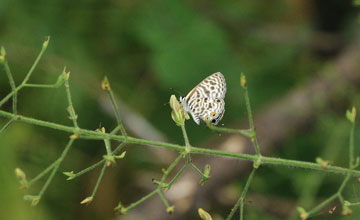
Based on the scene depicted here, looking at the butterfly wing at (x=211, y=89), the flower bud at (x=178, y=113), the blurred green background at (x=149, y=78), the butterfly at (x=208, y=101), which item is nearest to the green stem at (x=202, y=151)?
the flower bud at (x=178, y=113)

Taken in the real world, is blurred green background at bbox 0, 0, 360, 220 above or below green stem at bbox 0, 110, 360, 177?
below

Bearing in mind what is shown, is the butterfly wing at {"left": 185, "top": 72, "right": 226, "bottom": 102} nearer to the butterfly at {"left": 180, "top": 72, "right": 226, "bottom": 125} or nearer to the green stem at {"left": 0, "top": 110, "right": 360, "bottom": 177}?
the butterfly at {"left": 180, "top": 72, "right": 226, "bottom": 125}

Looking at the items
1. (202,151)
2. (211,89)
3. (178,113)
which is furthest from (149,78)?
(202,151)

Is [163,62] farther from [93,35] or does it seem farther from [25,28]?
[25,28]

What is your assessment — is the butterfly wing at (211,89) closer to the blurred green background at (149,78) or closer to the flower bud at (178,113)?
the flower bud at (178,113)

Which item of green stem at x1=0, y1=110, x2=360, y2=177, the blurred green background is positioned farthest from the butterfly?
the blurred green background
